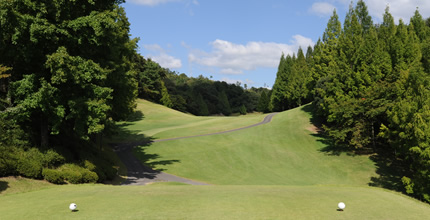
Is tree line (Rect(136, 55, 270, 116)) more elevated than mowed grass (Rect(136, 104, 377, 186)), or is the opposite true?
tree line (Rect(136, 55, 270, 116))

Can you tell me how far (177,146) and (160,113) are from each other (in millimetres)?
39131

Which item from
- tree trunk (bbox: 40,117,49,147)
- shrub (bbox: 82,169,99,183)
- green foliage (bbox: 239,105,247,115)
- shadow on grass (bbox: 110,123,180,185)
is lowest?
shadow on grass (bbox: 110,123,180,185)

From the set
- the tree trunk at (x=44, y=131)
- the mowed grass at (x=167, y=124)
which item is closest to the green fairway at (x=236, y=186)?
the mowed grass at (x=167, y=124)

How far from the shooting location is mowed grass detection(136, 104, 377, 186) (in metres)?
35.7

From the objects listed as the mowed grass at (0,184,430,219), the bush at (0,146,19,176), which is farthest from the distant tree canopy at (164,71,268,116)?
the mowed grass at (0,184,430,219)

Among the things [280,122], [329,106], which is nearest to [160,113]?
[280,122]

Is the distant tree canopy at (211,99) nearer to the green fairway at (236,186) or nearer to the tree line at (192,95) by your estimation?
the tree line at (192,95)

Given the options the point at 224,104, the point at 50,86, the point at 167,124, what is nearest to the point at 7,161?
the point at 50,86

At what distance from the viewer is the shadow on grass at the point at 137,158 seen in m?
31.3

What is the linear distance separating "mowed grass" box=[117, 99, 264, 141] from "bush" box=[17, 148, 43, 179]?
103 feet

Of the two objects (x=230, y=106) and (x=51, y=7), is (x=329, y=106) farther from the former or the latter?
(x=230, y=106)

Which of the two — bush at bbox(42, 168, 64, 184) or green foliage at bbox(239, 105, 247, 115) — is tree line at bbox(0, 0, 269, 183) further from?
green foliage at bbox(239, 105, 247, 115)

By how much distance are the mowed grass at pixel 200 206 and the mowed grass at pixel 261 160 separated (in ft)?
61.3

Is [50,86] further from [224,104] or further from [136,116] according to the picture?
[224,104]
